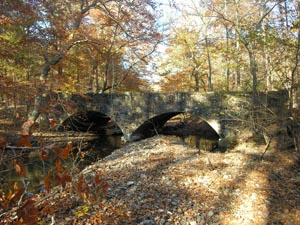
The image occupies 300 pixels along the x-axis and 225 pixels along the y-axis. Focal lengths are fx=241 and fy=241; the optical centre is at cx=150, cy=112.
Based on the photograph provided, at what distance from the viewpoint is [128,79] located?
2027 centimetres

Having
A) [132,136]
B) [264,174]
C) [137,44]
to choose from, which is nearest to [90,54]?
[137,44]

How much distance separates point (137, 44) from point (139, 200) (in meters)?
14.6

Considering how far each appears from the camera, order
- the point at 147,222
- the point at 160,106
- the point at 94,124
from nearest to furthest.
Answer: the point at 147,222 < the point at 160,106 < the point at 94,124

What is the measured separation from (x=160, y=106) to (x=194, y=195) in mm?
9735

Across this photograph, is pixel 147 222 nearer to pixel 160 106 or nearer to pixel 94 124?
pixel 160 106

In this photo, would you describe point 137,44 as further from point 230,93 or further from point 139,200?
point 139,200

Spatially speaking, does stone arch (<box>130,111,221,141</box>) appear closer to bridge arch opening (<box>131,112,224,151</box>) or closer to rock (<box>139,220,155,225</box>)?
bridge arch opening (<box>131,112,224,151</box>)

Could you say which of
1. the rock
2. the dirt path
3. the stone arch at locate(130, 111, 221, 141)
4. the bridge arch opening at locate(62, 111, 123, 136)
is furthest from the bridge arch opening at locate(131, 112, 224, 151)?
the rock

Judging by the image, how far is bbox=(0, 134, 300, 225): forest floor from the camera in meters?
3.89

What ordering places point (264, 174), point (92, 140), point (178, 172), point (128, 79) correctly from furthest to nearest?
1. point (128, 79)
2. point (92, 140)
3. point (178, 172)
4. point (264, 174)

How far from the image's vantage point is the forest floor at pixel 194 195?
389 centimetres

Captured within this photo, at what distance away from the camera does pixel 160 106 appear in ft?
46.6

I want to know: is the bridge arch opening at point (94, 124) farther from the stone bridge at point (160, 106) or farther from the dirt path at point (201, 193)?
the dirt path at point (201, 193)

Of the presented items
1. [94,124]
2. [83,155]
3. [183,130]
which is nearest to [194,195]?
[83,155]
